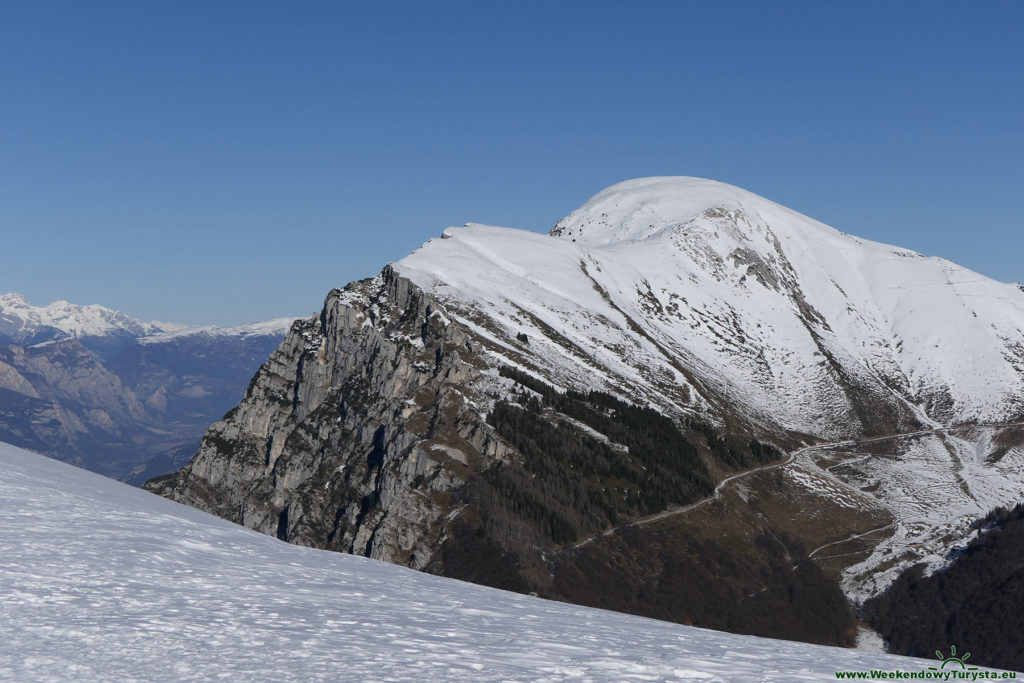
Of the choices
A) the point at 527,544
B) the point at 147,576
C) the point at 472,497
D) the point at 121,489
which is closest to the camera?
the point at 147,576

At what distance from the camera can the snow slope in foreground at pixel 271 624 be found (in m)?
16.3

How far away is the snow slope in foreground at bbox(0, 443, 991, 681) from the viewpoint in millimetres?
16312

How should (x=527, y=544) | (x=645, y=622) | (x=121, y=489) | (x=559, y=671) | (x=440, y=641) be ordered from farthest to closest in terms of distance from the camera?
(x=527, y=544), (x=121, y=489), (x=645, y=622), (x=440, y=641), (x=559, y=671)

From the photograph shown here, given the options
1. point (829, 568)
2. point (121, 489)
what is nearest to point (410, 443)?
point (829, 568)

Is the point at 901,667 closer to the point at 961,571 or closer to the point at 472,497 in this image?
the point at 472,497

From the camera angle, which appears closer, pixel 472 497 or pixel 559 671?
pixel 559 671

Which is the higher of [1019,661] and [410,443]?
[410,443]

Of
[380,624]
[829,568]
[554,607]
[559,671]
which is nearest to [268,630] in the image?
[380,624]

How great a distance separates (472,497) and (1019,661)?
109m

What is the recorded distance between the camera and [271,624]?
1864cm

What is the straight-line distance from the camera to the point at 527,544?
172125 mm

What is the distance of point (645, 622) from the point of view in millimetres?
24469

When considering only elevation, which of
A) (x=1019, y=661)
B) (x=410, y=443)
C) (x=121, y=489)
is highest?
(x=410, y=443)

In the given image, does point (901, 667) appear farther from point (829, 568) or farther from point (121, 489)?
point (829, 568)
